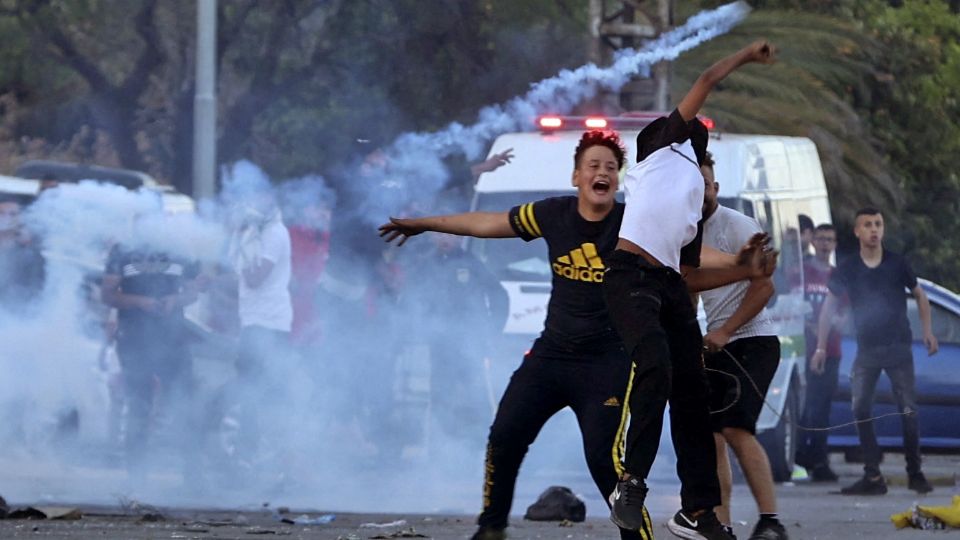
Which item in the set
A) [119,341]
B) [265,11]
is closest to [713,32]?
[119,341]

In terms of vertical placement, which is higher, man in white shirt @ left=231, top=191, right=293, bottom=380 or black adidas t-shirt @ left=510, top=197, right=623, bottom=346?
man in white shirt @ left=231, top=191, right=293, bottom=380

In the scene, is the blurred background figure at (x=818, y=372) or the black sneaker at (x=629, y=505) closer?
the black sneaker at (x=629, y=505)

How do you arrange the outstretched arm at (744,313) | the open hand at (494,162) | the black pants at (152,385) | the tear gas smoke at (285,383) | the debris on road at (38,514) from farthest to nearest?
the open hand at (494,162), the black pants at (152,385), the tear gas smoke at (285,383), the debris on road at (38,514), the outstretched arm at (744,313)

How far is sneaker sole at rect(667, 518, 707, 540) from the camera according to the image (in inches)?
296

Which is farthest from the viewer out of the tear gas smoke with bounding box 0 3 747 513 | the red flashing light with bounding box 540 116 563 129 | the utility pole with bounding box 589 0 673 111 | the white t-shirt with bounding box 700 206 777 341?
the utility pole with bounding box 589 0 673 111

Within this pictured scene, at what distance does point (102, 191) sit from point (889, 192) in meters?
13.9

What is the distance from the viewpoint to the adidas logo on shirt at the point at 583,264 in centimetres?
736

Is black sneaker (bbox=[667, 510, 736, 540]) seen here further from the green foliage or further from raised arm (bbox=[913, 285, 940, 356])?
the green foliage

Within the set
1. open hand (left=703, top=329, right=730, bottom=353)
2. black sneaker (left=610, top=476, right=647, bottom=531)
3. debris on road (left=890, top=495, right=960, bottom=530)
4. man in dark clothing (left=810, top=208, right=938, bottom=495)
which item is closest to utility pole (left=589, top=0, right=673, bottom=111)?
man in dark clothing (left=810, top=208, right=938, bottom=495)

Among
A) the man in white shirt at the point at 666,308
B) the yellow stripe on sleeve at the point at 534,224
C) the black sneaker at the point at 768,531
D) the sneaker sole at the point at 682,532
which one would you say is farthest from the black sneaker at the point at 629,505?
the black sneaker at the point at 768,531

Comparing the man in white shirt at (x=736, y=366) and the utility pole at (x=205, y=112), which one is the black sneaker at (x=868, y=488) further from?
the man in white shirt at (x=736, y=366)

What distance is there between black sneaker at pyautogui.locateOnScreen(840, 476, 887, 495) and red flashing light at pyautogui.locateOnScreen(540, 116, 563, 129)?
306cm

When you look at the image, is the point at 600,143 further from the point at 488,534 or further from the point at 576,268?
the point at 488,534

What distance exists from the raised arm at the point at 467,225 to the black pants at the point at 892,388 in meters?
6.79
